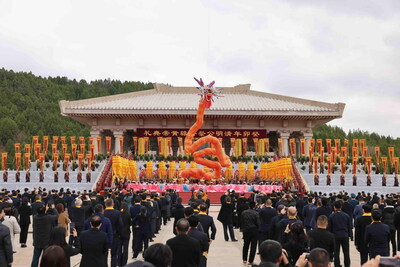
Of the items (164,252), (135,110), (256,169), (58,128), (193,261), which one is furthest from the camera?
(58,128)

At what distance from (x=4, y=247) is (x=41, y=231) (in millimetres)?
1734

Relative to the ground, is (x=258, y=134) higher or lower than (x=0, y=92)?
lower

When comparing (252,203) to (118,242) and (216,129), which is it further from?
(216,129)

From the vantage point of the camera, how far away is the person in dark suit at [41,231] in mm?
7840

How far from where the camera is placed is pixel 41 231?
7883 millimetres

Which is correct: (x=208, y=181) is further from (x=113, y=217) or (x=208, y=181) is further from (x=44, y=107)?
(x=44, y=107)

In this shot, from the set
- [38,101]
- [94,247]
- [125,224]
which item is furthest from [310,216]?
[38,101]

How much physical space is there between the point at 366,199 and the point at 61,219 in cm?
768

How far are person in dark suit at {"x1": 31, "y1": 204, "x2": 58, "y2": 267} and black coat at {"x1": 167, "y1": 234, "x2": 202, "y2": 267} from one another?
3411 mm

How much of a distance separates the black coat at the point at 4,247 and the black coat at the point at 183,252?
222 centimetres

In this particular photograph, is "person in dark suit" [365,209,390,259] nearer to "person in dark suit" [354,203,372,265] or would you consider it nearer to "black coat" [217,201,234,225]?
"person in dark suit" [354,203,372,265]

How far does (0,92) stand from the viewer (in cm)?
6391

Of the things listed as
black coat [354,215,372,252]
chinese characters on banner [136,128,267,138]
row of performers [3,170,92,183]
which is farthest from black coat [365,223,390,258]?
chinese characters on banner [136,128,267,138]

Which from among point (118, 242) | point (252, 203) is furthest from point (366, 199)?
point (118, 242)
